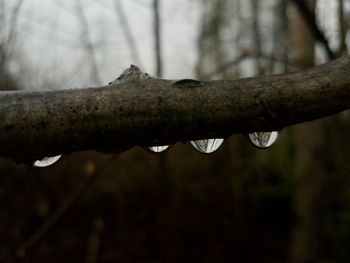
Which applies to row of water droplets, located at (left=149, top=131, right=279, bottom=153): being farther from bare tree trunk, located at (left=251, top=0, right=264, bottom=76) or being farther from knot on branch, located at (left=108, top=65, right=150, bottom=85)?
bare tree trunk, located at (left=251, top=0, right=264, bottom=76)

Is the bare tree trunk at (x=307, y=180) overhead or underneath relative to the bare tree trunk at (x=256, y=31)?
underneath

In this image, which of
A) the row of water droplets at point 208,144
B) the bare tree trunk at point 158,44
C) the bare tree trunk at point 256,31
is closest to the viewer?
the row of water droplets at point 208,144

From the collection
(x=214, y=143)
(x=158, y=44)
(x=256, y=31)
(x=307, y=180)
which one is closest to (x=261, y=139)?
(x=214, y=143)

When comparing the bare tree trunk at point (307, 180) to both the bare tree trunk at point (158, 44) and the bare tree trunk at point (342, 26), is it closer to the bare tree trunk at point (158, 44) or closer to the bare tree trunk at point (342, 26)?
the bare tree trunk at point (342, 26)

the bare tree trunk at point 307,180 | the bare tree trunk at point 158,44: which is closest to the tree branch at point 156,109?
the bare tree trunk at point 158,44

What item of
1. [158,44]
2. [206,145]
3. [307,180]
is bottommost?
[206,145]

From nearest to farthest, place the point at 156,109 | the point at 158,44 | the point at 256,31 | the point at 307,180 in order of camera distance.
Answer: the point at 156,109, the point at 158,44, the point at 307,180, the point at 256,31

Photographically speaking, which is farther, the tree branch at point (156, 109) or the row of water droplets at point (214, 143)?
the row of water droplets at point (214, 143)

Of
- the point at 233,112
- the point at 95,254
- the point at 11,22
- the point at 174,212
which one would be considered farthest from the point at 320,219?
the point at 233,112

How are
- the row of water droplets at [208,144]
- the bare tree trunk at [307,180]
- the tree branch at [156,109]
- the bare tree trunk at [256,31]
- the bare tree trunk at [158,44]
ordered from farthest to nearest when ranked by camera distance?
the bare tree trunk at [256,31] < the bare tree trunk at [307,180] < the bare tree trunk at [158,44] < the row of water droplets at [208,144] < the tree branch at [156,109]

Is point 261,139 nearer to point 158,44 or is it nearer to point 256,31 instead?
point 158,44
